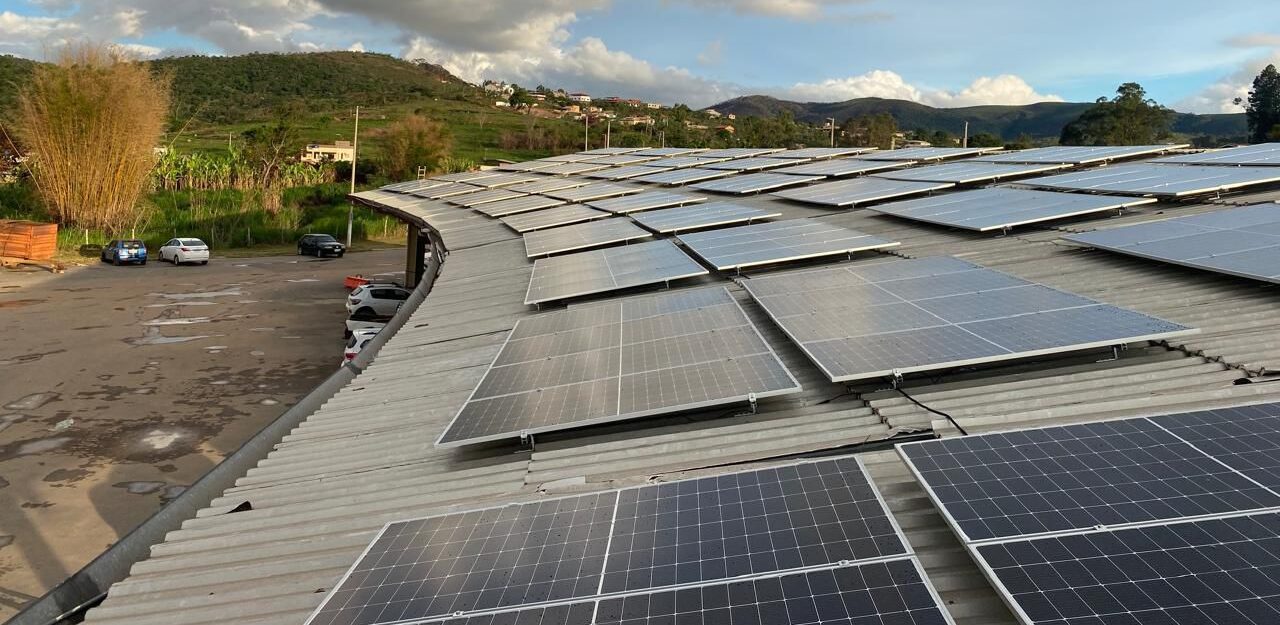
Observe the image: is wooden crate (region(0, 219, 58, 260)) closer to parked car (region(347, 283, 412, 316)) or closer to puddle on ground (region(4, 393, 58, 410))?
parked car (region(347, 283, 412, 316))

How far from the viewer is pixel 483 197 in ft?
97.7

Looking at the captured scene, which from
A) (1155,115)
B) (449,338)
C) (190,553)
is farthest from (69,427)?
(1155,115)

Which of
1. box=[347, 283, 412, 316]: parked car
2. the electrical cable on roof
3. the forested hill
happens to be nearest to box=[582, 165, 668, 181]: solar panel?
box=[347, 283, 412, 316]: parked car

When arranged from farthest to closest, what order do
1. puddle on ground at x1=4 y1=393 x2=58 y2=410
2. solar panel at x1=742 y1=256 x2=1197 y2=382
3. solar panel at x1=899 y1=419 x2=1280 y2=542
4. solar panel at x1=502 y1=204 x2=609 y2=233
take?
solar panel at x1=502 y1=204 x2=609 y2=233 → puddle on ground at x1=4 y1=393 x2=58 y2=410 → solar panel at x1=742 y1=256 x2=1197 y2=382 → solar panel at x1=899 y1=419 x2=1280 y2=542

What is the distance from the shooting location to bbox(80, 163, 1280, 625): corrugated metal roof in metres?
5.27

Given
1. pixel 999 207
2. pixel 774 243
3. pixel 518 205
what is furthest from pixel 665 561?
pixel 518 205

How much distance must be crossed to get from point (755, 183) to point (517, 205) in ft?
27.7

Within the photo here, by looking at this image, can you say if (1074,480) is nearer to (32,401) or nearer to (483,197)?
(32,401)

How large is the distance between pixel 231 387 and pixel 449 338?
1173cm

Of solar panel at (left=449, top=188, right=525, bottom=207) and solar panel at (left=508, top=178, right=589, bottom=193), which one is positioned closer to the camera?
solar panel at (left=449, top=188, right=525, bottom=207)

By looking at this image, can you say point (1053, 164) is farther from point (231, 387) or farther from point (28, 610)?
point (231, 387)

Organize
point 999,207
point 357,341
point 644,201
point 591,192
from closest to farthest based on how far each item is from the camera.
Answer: point 999,207, point 357,341, point 644,201, point 591,192

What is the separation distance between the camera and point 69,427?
16516mm

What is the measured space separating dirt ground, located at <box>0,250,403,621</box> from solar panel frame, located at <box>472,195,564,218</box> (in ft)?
23.1
